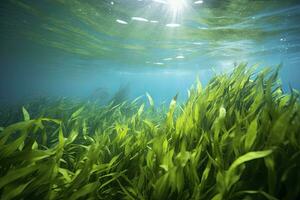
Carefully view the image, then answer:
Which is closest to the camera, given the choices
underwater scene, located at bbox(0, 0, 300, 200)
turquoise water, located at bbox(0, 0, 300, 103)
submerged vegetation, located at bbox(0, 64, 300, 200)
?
submerged vegetation, located at bbox(0, 64, 300, 200)

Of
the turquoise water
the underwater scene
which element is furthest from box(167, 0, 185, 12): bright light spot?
the underwater scene

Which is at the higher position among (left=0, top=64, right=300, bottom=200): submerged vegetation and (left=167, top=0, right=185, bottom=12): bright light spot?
(left=167, top=0, right=185, bottom=12): bright light spot

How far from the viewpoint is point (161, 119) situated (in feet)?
21.9

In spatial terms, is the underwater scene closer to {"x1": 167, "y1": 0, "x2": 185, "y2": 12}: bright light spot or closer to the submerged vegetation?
the submerged vegetation

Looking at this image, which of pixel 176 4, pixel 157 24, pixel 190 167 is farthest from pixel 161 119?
pixel 157 24

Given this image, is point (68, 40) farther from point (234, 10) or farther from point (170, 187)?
point (170, 187)

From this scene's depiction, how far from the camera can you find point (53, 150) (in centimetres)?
242

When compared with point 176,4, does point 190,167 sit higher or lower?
lower

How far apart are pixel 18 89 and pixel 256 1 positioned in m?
193

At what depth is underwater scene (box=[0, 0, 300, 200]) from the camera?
1.95 m

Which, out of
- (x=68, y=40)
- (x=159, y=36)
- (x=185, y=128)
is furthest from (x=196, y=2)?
(x=68, y=40)

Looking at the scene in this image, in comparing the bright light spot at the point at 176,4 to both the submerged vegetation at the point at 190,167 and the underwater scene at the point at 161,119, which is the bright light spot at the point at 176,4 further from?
the submerged vegetation at the point at 190,167

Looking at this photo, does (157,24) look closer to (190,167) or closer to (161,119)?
(161,119)

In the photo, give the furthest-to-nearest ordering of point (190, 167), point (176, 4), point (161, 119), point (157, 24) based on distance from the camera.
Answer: point (157, 24) → point (176, 4) → point (161, 119) → point (190, 167)
